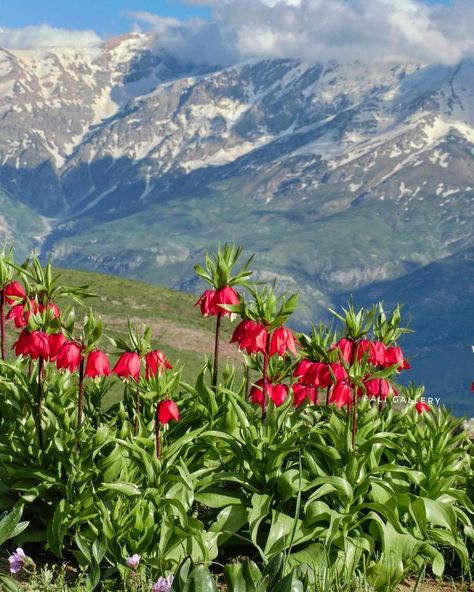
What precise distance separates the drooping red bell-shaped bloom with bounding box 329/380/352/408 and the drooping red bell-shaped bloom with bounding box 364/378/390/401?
1058mm

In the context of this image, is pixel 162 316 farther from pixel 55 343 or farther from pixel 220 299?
pixel 55 343

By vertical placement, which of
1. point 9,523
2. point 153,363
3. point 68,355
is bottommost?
point 9,523

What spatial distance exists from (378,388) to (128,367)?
316cm

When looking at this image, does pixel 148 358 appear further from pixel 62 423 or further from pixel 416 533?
pixel 416 533

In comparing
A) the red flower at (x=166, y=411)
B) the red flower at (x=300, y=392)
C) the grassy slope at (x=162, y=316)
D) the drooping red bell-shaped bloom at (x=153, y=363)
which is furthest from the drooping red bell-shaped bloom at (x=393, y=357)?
the grassy slope at (x=162, y=316)

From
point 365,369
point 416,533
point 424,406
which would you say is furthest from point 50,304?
point 424,406

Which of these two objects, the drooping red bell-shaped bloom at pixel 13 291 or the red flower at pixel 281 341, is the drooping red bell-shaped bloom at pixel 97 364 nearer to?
the red flower at pixel 281 341

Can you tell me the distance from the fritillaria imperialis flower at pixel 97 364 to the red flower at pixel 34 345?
0.45m

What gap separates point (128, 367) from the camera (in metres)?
9.02

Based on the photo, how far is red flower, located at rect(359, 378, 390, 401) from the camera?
416 inches

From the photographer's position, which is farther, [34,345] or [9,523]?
[34,345]

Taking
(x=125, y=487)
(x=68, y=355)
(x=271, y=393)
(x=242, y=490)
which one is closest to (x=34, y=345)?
(x=68, y=355)

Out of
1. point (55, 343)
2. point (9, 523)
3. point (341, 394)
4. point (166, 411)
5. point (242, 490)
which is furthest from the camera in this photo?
point (341, 394)

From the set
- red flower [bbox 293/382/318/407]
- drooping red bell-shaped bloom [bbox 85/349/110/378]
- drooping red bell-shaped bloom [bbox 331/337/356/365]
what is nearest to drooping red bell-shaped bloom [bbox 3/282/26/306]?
drooping red bell-shaped bloom [bbox 85/349/110/378]
